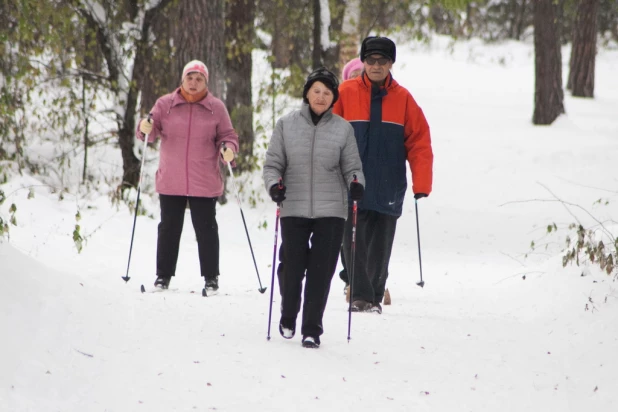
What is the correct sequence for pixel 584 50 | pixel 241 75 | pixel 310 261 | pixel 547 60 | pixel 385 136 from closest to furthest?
pixel 310 261 < pixel 385 136 < pixel 241 75 < pixel 547 60 < pixel 584 50

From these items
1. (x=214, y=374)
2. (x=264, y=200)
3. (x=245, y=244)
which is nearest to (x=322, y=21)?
(x=264, y=200)

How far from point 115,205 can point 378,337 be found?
5970mm

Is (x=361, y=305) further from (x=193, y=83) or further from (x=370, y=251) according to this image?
(x=193, y=83)

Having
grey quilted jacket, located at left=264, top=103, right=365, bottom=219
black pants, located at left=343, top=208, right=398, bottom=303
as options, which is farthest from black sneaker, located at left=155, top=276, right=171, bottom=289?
grey quilted jacket, located at left=264, top=103, right=365, bottom=219

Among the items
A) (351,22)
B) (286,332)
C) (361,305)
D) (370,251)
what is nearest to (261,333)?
(286,332)

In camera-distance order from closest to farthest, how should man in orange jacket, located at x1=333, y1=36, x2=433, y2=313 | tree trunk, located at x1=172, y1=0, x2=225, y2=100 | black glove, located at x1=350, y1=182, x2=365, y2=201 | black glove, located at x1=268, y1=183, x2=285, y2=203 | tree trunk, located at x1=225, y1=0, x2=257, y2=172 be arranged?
black glove, located at x1=268, y1=183, x2=285, y2=203 < black glove, located at x1=350, y1=182, x2=365, y2=201 < man in orange jacket, located at x1=333, y1=36, x2=433, y2=313 < tree trunk, located at x1=172, y1=0, x2=225, y2=100 < tree trunk, located at x1=225, y1=0, x2=257, y2=172

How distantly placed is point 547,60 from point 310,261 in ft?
43.6

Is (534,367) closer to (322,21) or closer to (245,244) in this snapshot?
(245,244)

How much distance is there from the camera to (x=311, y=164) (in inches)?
205

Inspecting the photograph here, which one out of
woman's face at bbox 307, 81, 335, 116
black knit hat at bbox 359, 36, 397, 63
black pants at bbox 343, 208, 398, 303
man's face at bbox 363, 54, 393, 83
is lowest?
black pants at bbox 343, 208, 398, 303

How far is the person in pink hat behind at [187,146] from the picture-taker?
6734 mm

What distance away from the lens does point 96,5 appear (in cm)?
1133

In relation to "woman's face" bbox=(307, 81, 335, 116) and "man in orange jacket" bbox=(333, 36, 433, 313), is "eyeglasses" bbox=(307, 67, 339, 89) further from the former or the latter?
"man in orange jacket" bbox=(333, 36, 433, 313)

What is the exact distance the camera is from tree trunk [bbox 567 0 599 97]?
18.8 metres
